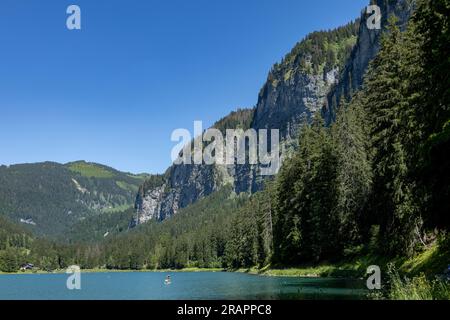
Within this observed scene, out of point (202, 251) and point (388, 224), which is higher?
point (388, 224)

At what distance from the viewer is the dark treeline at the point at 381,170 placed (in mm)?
26625

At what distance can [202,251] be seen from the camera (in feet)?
598

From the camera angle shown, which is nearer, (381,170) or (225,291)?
(381,170)

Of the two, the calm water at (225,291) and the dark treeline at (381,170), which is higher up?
the dark treeline at (381,170)

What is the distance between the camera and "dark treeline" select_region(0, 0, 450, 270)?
26625mm

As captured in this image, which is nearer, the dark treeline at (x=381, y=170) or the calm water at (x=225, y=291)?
the dark treeline at (x=381, y=170)

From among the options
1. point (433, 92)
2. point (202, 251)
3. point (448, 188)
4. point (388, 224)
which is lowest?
point (202, 251)

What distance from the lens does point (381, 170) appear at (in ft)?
135

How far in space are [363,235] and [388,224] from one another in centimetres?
1410

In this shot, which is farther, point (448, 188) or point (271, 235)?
point (271, 235)
